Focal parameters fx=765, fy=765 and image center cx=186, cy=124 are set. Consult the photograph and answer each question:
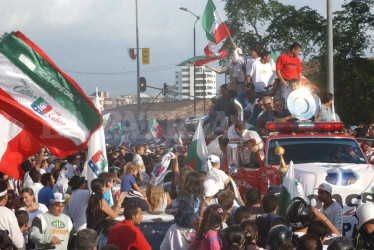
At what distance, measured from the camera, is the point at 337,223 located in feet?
30.1

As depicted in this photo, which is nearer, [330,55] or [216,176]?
[216,176]

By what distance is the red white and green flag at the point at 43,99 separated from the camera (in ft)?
Answer: 33.6

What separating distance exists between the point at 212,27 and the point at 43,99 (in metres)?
8.60

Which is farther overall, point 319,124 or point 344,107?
Answer: point 344,107

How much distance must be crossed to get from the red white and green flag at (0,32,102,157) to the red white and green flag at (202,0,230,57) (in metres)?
8.13

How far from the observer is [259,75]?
15656 millimetres

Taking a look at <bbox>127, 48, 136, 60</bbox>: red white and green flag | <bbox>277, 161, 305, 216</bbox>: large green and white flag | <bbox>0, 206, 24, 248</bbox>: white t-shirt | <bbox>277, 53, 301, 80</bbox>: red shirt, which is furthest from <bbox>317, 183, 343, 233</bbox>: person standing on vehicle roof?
<bbox>127, 48, 136, 60</bbox>: red white and green flag

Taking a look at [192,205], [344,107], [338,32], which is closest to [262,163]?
[192,205]

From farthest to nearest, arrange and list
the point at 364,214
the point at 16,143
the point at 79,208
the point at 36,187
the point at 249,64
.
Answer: the point at 249,64 < the point at 36,187 < the point at 16,143 < the point at 79,208 < the point at 364,214

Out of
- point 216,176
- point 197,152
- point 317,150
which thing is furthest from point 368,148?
point 216,176

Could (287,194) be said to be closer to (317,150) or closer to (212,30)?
(317,150)

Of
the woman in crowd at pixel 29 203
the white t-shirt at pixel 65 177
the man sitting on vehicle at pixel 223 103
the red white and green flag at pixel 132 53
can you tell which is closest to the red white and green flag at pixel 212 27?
the man sitting on vehicle at pixel 223 103

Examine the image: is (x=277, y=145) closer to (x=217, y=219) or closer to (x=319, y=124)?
(x=319, y=124)

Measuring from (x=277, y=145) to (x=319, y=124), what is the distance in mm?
1007
